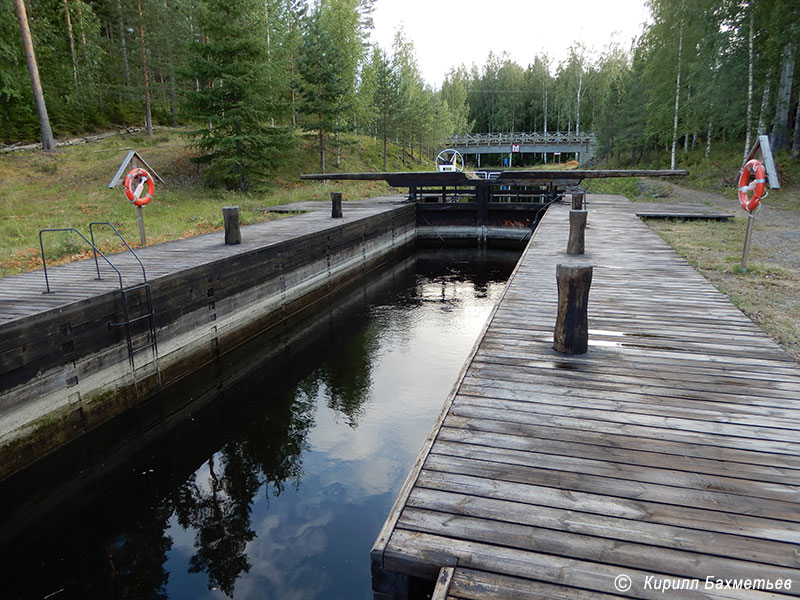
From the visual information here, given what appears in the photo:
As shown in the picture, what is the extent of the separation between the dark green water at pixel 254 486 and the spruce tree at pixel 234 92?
14464mm

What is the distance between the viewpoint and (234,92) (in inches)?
867

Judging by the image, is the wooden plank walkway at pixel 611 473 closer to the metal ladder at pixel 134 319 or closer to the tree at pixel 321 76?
the metal ladder at pixel 134 319

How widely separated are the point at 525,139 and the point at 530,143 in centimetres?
95

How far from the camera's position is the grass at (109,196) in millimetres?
12750

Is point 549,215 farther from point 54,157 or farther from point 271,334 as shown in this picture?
point 54,157

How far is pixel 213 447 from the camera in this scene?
715 centimetres

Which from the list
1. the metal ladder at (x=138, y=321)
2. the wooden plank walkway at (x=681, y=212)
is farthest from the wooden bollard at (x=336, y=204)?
the wooden plank walkway at (x=681, y=212)

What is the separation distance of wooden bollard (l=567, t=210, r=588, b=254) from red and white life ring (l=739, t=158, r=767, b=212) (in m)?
2.74

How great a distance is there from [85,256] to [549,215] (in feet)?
46.5

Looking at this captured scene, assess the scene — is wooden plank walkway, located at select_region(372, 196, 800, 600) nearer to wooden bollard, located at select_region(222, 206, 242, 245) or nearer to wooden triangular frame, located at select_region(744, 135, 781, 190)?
wooden triangular frame, located at select_region(744, 135, 781, 190)

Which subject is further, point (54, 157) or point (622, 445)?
point (54, 157)

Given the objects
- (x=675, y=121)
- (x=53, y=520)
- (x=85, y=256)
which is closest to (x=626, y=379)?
(x=53, y=520)

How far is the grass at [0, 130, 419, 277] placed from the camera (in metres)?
12.8

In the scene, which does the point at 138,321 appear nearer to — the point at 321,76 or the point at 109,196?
the point at 109,196
